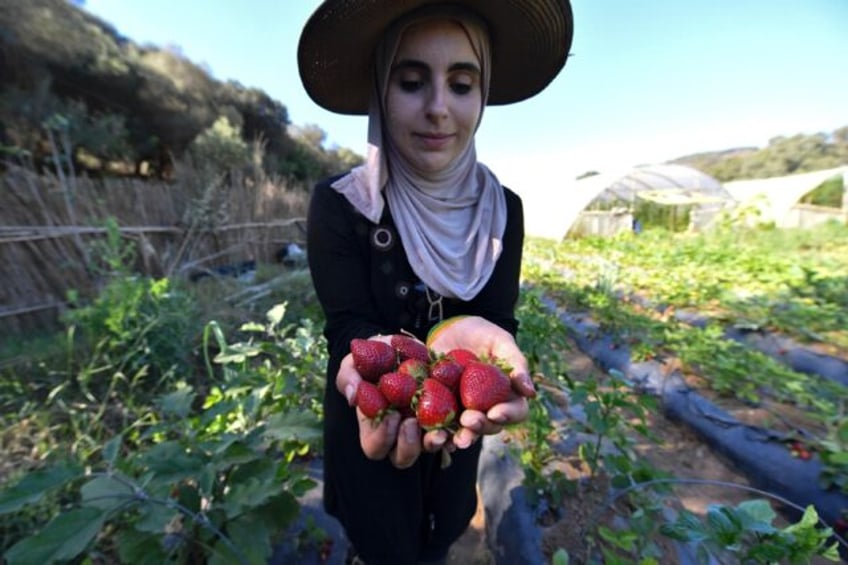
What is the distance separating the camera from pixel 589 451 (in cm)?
168

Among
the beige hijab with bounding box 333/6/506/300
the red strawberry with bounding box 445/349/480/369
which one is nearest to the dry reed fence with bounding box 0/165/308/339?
the beige hijab with bounding box 333/6/506/300

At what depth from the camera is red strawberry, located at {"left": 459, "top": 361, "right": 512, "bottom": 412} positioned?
2.75 ft

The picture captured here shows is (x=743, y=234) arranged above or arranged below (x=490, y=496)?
above

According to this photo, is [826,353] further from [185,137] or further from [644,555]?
[185,137]

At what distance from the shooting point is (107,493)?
960 mm

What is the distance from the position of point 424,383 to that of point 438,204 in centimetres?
56

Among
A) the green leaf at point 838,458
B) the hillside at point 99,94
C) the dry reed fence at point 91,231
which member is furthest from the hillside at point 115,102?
the green leaf at point 838,458

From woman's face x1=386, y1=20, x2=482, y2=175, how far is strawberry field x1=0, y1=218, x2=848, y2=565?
2.98 feet

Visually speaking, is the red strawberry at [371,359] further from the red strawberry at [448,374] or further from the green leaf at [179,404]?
the green leaf at [179,404]

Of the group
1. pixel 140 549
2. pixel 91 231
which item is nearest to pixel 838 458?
pixel 140 549

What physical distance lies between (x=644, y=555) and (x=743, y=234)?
1091 cm

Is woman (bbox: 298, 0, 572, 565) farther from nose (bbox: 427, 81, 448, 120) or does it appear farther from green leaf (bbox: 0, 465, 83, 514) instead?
green leaf (bbox: 0, 465, 83, 514)

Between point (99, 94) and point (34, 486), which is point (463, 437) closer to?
point (34, 486)

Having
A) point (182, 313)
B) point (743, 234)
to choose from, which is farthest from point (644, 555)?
point (743, 234)
